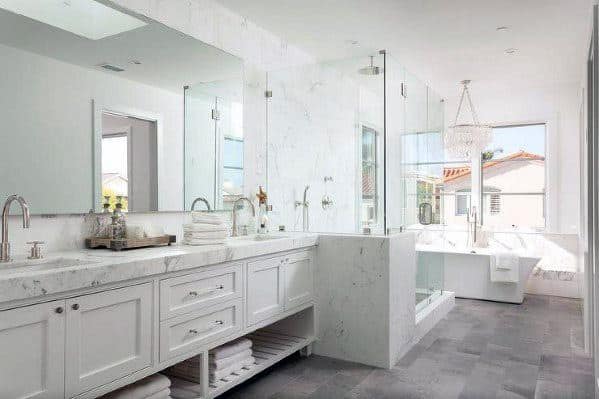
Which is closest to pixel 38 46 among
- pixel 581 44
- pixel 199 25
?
pixel 199 25

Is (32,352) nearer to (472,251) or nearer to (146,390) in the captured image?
(146,390)

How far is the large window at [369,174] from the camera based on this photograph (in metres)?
3.42

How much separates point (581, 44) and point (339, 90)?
230 centimetres

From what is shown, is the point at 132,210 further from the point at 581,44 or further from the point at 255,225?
the point at 581,44

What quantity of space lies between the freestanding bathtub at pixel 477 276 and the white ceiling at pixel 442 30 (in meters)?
2.01

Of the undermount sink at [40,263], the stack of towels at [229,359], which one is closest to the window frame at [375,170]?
the stack of towels at [229,359]

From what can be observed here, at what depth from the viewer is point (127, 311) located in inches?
77.3

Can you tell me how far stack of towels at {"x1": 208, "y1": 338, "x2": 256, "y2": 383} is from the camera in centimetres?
261

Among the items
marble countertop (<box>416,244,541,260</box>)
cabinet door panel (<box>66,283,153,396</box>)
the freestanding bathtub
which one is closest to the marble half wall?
marble countertop (<box>416,244,541,260</box>)

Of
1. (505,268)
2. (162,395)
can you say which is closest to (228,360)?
(162,395)

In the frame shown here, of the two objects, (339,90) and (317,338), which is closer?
(317,338)

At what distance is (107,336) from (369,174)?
2.19 m

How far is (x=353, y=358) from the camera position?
10.8 ft

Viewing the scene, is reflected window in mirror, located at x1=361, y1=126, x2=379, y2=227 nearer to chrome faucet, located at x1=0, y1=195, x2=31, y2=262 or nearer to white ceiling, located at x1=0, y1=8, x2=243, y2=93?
white ceiling, located at x1=0, y1=8, x2=243, y2=93
